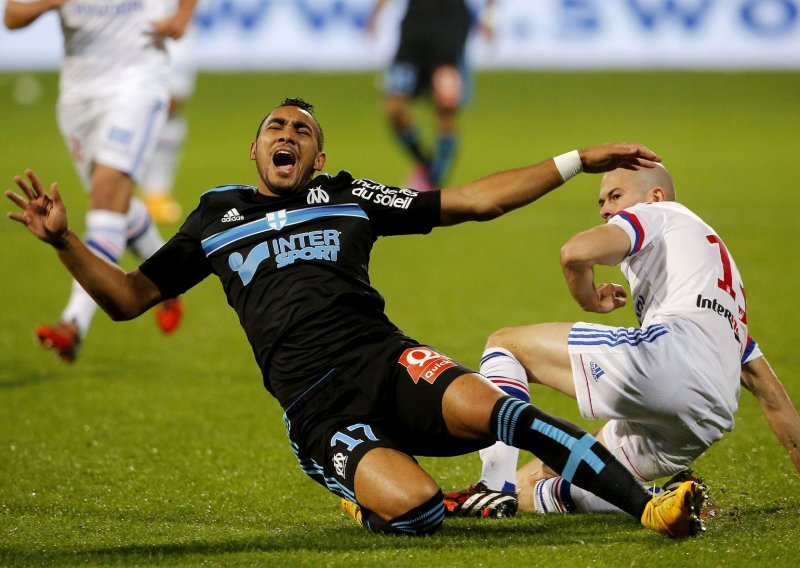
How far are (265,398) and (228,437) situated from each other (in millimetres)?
771

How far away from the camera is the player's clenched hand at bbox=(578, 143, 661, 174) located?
163 inches

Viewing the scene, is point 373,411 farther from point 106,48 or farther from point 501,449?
point 106,48

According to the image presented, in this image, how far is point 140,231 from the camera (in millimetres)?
7754

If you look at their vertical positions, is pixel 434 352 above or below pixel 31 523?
above

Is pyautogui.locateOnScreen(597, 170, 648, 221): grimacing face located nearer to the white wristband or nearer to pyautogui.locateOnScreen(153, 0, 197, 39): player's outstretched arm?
the white wristband

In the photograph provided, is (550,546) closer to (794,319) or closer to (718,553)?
(718,553)

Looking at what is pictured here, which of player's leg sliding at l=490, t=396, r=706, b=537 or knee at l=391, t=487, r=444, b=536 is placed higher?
player's leg sliding at l=490, t=396, r=706, b=537

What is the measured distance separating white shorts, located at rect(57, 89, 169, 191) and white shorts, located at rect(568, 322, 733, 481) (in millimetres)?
3861

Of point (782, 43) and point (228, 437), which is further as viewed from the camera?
point (782, 43)

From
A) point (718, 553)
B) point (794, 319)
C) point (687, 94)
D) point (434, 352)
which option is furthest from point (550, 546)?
point (687, 94)

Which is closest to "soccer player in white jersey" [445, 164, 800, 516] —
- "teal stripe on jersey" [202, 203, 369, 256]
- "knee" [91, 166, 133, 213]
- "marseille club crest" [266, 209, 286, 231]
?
"teal stripe on jersey" [202, 203, 369, 256]

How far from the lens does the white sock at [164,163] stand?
1281 cm

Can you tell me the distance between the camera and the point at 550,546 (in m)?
3.94

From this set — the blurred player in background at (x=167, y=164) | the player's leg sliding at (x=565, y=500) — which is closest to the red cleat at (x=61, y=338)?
the player's leg sliding at (x=565, y=500)
